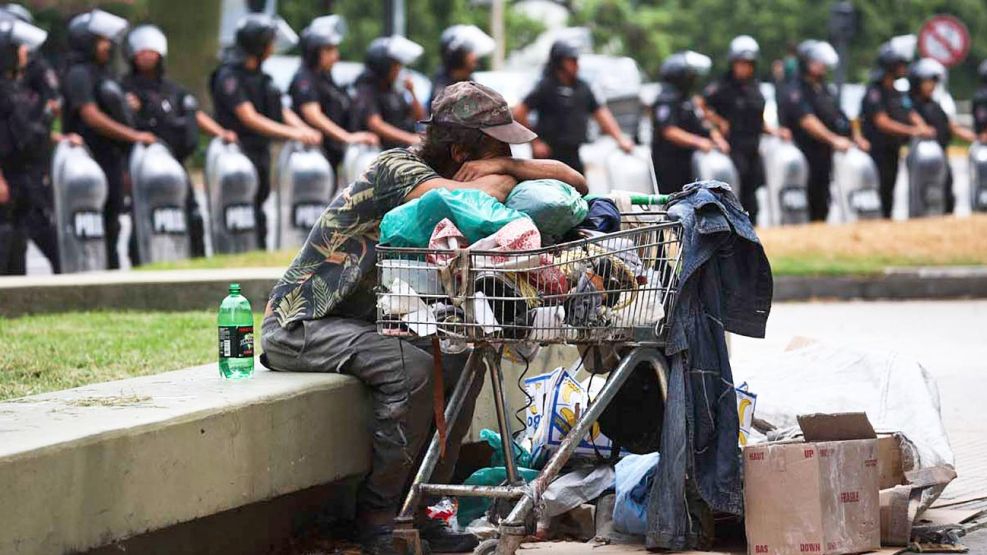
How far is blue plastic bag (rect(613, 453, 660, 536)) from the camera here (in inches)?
207

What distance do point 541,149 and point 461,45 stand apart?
3.65ft

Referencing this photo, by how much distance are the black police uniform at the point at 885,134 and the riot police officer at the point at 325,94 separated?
5.61 meters

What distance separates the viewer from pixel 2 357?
647 centimetres

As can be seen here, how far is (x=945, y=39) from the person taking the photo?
22750 mm

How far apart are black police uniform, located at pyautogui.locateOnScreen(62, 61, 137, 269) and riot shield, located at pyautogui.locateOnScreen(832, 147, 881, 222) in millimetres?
7340

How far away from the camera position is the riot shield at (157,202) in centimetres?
1310

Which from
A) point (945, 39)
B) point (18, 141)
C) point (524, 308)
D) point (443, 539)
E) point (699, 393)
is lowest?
point (443, 539)

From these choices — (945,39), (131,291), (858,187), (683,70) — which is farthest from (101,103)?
(945,39)

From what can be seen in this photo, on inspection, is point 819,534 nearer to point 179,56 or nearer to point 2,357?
point 2,357

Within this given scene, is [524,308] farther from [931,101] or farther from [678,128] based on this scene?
[931,101]

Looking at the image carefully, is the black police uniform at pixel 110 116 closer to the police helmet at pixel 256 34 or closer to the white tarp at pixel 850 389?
the police helmet at pixel 256 34

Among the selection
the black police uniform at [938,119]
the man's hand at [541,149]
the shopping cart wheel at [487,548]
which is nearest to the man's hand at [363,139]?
the man's hand at [541,149]

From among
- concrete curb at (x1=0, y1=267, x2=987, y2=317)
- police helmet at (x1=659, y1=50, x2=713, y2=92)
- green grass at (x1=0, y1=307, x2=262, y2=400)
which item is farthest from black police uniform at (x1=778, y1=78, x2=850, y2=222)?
green grass at (x1=0, y1=307, x2=262, y2=400)

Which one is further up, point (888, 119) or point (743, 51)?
point (743, 51)
